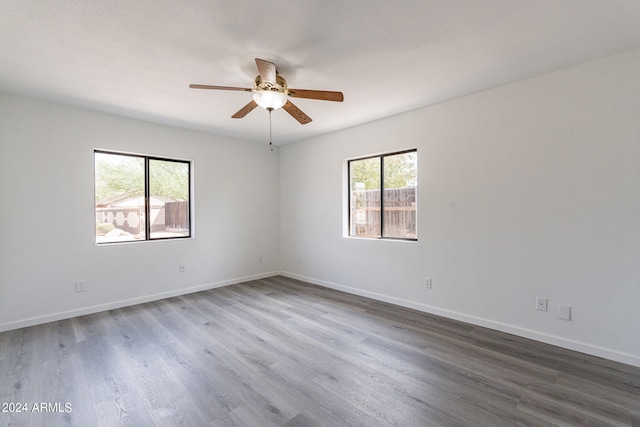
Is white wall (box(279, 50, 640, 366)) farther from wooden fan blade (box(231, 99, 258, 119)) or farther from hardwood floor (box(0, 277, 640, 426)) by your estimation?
wooden fan blade (box(231, 99, 258, 119))

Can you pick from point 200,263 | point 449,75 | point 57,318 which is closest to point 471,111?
point 449,75

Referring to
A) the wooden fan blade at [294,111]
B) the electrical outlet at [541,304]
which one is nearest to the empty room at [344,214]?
the electrical outlet at [541,304]

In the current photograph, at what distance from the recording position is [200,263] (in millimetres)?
4445

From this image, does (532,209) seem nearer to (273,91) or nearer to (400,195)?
(400,195)

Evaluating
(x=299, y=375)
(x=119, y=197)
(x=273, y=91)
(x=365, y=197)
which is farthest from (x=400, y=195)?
(x=119, y=197)

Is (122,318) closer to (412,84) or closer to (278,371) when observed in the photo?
(278,371)

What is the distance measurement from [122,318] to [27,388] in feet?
4.37

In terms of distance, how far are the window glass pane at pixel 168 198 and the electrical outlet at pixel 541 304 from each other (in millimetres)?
4643

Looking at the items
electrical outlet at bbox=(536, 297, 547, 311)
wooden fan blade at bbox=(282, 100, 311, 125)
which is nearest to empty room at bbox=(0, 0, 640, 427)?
electrical outlet at bbox=(536, 297, 547, 311)

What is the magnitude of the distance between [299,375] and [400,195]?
2.59 meters

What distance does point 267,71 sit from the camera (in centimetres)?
215

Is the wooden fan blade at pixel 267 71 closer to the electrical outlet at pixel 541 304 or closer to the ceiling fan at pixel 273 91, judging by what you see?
the ceiling fan at pixel 273 91

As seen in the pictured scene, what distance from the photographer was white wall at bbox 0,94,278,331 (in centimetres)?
299

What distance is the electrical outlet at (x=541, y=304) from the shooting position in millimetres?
2614
